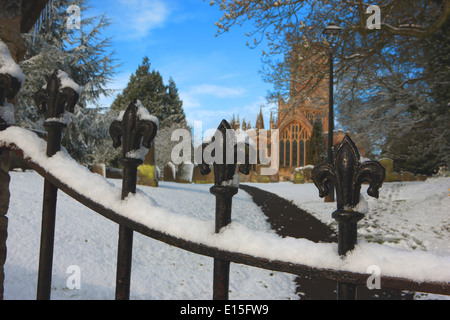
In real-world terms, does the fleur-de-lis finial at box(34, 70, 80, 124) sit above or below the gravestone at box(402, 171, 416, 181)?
below

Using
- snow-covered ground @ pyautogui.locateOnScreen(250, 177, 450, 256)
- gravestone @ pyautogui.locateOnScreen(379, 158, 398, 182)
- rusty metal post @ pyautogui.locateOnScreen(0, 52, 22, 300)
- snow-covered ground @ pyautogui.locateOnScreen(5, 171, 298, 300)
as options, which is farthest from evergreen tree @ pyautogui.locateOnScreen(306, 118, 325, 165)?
rusty metal post @ pyautogui.locateOnScreen(0, 52, 22, 300)

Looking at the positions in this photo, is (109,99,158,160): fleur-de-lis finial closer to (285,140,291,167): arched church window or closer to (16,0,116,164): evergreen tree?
(16,0,116,164): evergreen tree

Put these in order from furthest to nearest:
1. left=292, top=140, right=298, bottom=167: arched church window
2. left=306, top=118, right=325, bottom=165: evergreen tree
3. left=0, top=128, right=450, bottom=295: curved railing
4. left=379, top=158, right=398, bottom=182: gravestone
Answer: left=292, top=140, right=298, bottom=167: arched church window, left=306, top=118, right=325, bottom=165: evergreen tree, left=379, top=158, right=398, bottom=182: gravestone, left=0, top=128, right=450, bottom=295: curved railing

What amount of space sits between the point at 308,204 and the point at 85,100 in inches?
463

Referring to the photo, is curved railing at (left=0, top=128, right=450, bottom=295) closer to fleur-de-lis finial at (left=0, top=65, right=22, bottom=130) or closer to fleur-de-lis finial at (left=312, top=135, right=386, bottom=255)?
fleur-de-lis finial at (left=312, top=135, right=386, bottom=255)

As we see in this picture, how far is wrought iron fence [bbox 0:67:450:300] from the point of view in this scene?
1101mm

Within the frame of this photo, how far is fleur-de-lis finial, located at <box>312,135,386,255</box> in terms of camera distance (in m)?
1.09

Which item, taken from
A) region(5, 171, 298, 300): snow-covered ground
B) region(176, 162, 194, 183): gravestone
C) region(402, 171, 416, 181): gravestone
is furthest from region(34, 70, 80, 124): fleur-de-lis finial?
region(402, 171, 416, 181): gravestone

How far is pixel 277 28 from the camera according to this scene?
10.1 meters

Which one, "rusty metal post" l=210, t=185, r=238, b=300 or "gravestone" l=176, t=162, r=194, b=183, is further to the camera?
"gravestone" l=176, t=162, r=194, b=183

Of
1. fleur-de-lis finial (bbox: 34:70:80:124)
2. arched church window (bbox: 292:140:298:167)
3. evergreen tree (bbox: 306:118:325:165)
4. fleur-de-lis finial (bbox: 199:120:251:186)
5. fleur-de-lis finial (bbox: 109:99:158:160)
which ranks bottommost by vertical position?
fleur-de-lis finial (bbox: 199:120:251:186)

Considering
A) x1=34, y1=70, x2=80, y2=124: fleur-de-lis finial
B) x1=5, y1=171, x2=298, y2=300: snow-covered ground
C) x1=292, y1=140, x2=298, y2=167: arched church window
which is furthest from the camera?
x1=292, y1=140, x2=298, y2=167: arched church window

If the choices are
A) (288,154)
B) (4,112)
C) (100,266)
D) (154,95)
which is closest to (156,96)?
(154,95)
